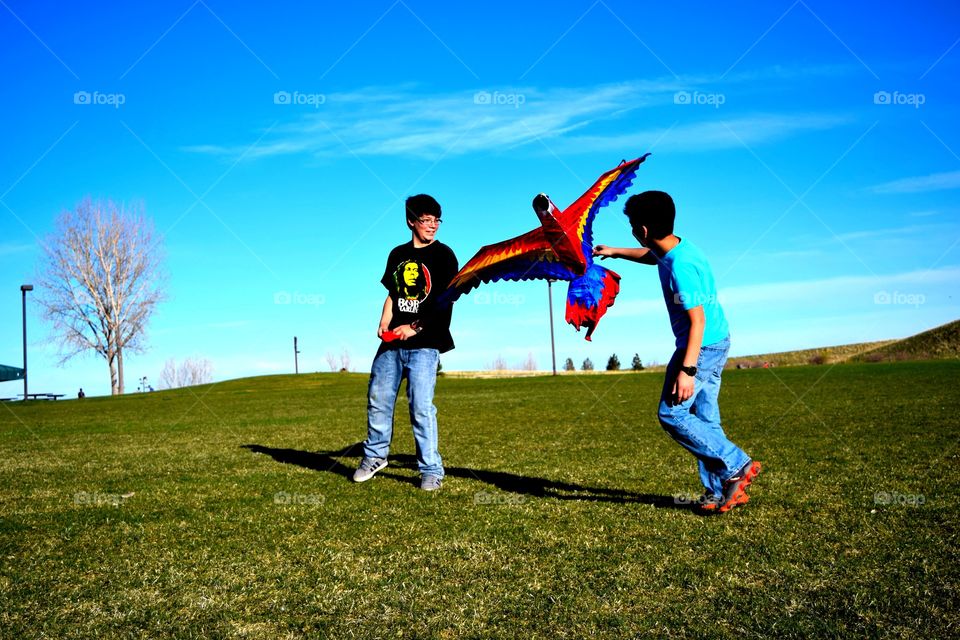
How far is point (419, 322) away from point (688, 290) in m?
2.68

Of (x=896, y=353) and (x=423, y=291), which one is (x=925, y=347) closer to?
(x=896, y=353)

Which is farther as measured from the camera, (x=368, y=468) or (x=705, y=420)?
(x=368, y=468)

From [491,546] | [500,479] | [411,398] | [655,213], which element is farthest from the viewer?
[500,479]

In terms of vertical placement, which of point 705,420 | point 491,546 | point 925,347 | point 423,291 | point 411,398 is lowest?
point 491,546

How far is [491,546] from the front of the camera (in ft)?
14.8

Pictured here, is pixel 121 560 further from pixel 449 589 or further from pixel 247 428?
pixel 247 428

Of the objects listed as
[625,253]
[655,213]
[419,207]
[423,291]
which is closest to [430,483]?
[423,291]

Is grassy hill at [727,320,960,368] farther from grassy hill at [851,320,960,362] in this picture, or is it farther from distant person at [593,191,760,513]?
distant person at [593,191,760,513]

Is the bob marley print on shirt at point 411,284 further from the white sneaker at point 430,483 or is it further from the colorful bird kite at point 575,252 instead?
the white sneaker at point 430,483

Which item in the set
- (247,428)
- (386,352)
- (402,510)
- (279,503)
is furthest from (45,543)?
(247,428)

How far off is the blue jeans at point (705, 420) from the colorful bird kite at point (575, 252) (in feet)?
2.46

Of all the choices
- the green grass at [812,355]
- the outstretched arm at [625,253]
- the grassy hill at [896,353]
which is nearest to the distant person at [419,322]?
the outstretched arm at [625,253]

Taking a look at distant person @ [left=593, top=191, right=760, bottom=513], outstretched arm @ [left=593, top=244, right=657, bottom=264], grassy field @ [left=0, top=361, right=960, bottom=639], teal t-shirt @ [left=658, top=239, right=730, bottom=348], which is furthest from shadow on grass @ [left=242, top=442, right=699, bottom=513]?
outstretched arm @ [left=593, top=244, right=657, bottom=264]

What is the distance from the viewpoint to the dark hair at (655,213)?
529cm
